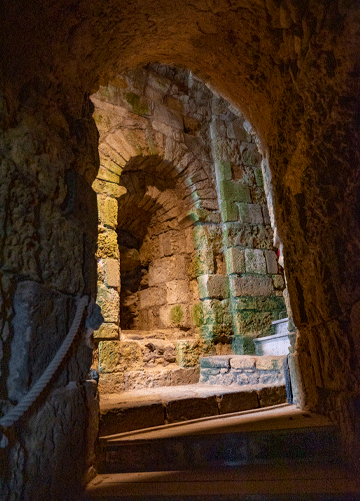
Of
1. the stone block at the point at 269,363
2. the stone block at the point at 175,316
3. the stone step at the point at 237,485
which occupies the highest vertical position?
the stone block at the point at 175,316

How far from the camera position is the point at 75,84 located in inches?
79.6

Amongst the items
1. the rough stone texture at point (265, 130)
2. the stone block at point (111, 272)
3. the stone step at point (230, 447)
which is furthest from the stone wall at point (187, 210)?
the rough stone texture at point (265, 130)

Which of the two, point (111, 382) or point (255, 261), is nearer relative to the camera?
point (111, 382)

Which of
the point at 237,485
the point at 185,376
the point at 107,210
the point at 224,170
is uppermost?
the point at 224,170

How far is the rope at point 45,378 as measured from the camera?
1.25 m

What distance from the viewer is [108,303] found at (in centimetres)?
437

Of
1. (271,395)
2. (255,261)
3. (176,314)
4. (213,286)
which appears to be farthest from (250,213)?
(271,395)

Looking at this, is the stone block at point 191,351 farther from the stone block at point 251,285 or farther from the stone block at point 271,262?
the stone block at point 271,262

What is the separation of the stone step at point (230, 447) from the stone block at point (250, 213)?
3676mm

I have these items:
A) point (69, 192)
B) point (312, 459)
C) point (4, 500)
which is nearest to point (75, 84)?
point (69, 192)

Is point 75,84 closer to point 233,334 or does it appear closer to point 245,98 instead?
point 245,98

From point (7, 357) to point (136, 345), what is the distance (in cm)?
332

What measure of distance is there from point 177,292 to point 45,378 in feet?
13.4

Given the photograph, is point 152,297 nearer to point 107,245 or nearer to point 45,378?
point 107,245
